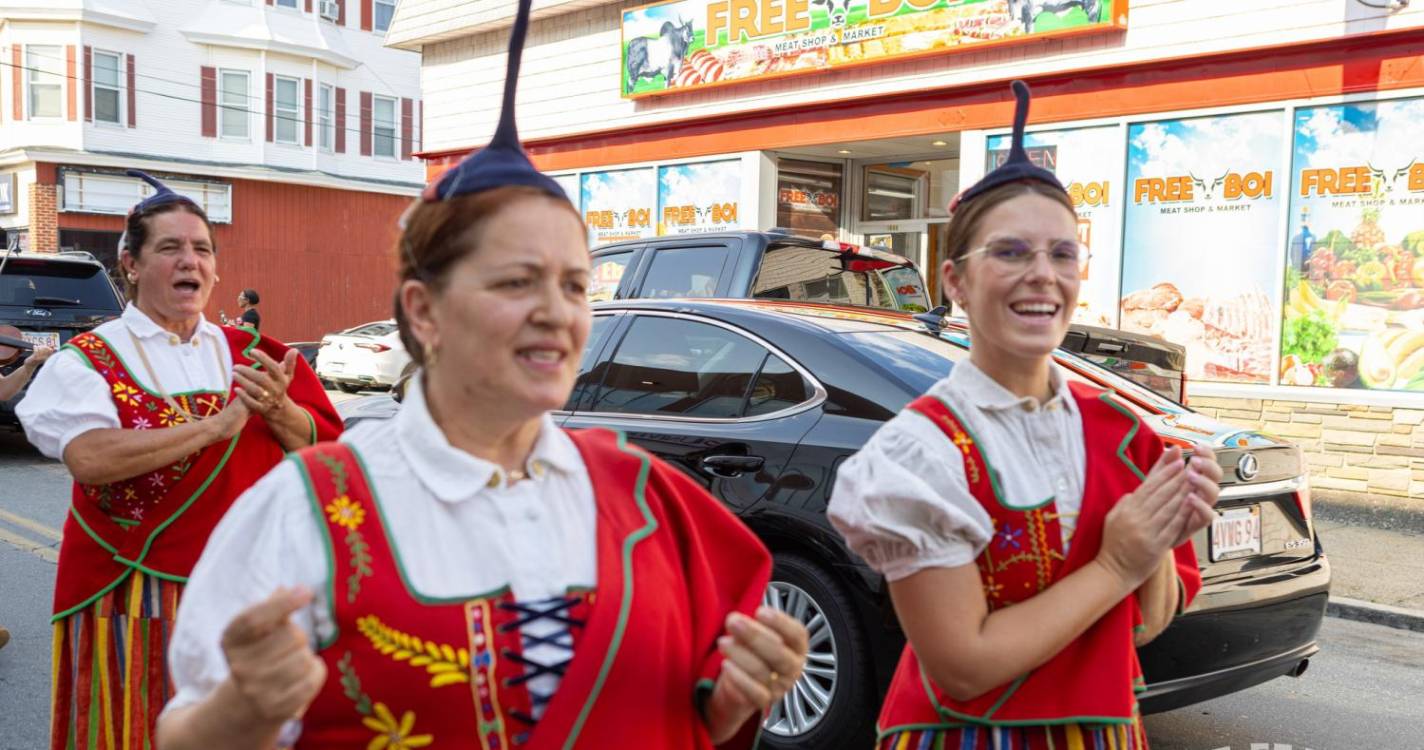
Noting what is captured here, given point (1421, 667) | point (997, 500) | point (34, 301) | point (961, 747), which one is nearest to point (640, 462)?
point (997, 500)

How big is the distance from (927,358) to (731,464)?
0.87 metres

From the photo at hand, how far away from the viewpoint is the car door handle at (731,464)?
452 cm

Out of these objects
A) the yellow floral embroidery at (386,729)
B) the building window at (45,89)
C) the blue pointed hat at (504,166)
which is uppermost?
the building window at (45,89)

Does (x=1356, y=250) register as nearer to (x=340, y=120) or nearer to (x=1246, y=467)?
(x=1246, y=467)

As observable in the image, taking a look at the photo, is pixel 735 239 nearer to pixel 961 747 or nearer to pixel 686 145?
pixel 961 747

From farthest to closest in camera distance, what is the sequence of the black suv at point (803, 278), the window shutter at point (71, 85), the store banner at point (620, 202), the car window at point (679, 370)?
the window shutter at point (71, 85) < the store banner at point (620, 202) < the black suv at point (803, 278) < the car window at point (679, 370)

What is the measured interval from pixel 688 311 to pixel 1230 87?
24.6 ft

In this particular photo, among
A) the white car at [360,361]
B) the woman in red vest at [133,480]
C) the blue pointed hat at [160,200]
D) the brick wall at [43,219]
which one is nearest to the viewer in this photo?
the woman in red vest at [133,480]

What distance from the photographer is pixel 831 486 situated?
4.22 meters

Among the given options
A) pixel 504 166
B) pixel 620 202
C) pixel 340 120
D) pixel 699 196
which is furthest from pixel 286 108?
pixel 504 166

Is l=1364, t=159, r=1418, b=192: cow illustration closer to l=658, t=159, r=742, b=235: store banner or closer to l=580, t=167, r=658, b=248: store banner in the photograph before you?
l=658, t=159, r=742, b=235: store banner

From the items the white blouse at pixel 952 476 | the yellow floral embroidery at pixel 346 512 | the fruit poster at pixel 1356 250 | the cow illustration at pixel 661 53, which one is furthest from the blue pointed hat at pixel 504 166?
the cow illustration at pixel 661 53

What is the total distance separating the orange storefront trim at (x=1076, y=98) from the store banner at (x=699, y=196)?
227 mm

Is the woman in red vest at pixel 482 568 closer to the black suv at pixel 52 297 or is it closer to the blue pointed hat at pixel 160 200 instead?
the blue pointed hat at pixel 160 200
